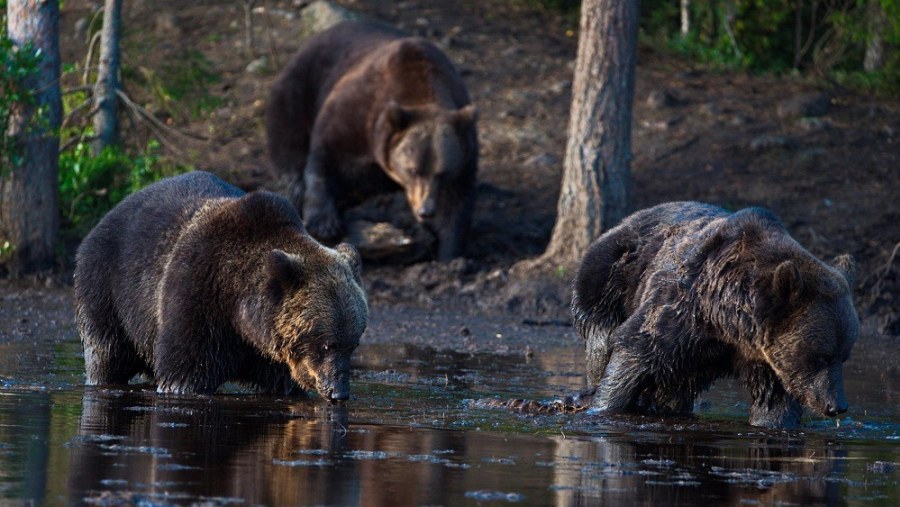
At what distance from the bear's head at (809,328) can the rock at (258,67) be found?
43.9 feet

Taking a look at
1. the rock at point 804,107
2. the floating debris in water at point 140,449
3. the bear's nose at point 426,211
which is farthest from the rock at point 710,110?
the floating debris in water at point 140,449

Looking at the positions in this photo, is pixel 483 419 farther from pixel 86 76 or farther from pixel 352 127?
pixel 86 76

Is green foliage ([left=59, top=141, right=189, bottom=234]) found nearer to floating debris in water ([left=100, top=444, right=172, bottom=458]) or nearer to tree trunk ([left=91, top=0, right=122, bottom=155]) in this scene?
tree trunk ([left=91, top=0, right=122, bottom=155])

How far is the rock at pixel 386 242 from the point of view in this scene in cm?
1584

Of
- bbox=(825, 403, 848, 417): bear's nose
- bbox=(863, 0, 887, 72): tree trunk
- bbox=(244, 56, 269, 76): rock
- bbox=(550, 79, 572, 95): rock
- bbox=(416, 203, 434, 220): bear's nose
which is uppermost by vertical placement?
bbox=(863, 0, 887, 72): tree trunk

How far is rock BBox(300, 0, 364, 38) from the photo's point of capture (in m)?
21.2

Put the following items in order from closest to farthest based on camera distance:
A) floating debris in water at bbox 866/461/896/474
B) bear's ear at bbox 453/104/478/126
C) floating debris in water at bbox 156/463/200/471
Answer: floating debris in water at bbox 156/463/200/471
floating debris in water at bbox 866/461/896/474
bear's ear at bbox 453/104/478/126

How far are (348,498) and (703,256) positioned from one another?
3596 mm

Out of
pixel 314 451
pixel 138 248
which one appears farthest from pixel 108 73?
pixel 314 451

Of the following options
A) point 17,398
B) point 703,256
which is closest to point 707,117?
point 703,256

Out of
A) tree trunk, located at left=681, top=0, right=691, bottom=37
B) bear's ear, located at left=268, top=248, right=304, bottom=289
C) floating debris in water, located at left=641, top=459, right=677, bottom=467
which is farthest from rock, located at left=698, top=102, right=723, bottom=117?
floating debris in water, located at left=641, top=459, right=677, bottom=467

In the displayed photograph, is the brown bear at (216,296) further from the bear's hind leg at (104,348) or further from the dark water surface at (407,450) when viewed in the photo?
the dark water surface at (407,450)

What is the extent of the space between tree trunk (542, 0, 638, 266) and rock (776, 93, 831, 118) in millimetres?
4516

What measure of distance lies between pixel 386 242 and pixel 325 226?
678 mm
